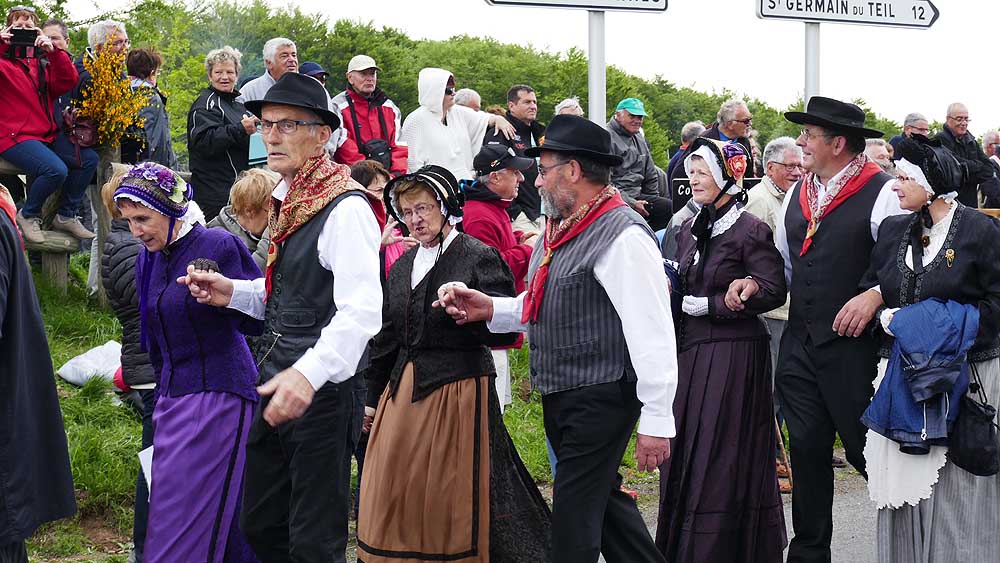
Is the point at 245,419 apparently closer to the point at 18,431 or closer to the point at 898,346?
the point at 18,431

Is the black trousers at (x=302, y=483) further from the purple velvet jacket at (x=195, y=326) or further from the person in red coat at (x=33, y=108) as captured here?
the person in red coat at (x=33, y=108)

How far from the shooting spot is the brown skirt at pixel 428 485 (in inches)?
197

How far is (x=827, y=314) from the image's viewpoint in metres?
5.30

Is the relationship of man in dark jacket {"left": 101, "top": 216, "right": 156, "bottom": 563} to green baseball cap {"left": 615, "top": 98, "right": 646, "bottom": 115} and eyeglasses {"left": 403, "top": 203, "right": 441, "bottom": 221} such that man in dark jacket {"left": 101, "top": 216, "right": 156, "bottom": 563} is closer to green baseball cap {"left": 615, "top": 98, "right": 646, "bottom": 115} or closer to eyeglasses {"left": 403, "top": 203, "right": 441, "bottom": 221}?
eyeglasses {"left": 403, "top": 203, "right": 441, "bottom": 221}

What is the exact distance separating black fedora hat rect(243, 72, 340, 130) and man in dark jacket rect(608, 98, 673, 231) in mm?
6078

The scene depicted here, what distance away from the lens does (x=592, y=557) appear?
4.39 meters

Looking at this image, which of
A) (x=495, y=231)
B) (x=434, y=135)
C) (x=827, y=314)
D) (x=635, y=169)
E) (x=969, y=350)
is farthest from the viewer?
(x=635, y=169)

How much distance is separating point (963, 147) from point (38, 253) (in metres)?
9.48

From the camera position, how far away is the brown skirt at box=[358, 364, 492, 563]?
5004 mm

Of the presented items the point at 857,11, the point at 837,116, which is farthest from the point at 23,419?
the point at 857,11

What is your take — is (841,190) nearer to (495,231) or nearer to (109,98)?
(495,231)

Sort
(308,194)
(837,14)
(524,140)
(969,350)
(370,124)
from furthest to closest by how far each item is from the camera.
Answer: (524,140)
(370,124)
(837,14)
(969,350)
(308,194)

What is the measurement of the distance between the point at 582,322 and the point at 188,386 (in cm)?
170

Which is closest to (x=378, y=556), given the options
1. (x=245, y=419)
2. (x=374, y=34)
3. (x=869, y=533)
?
(x=245, y=419)
